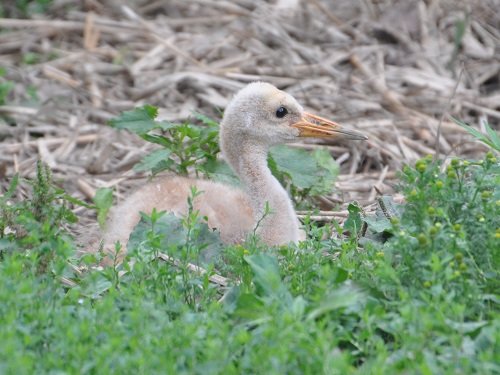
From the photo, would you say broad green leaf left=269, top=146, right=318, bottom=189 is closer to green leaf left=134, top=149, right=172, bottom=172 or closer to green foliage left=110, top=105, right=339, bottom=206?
green foliage left=110, top=105, right=339, bottom=206

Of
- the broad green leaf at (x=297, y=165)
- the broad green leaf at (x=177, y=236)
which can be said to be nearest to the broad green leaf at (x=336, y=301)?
the broad green leaf at (x=177, y=236)

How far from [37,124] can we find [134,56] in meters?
1.40

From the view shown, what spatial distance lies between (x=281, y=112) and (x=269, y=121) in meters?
0.10

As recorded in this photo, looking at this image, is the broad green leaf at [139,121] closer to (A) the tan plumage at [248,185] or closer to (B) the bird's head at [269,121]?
(A) the tan plumage at [248,185]

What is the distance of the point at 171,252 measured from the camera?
509 centimetres

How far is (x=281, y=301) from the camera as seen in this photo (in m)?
4.55

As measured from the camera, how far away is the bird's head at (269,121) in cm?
634

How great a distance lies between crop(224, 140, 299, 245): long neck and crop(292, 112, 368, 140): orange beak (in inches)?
10.2

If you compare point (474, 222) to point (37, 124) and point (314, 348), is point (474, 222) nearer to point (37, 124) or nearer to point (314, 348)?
point (314, 348)

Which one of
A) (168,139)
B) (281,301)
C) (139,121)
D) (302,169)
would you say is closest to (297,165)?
(302,169)

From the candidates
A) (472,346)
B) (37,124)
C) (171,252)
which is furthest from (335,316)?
(37,124)

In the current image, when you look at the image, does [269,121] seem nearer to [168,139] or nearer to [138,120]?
[168,139]

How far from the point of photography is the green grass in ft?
13.6

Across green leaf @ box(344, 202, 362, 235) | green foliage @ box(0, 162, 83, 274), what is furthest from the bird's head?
green foliage @ box(0, 162, 83, 274)
